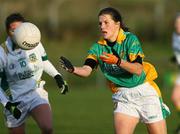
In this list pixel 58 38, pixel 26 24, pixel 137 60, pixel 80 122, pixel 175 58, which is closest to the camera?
pixel 137 60

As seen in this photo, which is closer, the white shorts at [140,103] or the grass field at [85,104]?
the white shorts at [140,103]

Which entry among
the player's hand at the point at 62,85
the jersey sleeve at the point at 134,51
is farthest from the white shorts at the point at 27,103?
the jersey sleeve at the point at 134,51

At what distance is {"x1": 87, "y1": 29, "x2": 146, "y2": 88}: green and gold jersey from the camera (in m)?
8.72

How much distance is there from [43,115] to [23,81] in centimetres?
56

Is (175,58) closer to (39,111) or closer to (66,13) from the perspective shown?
(39,111)

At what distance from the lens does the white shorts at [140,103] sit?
29.6 ft

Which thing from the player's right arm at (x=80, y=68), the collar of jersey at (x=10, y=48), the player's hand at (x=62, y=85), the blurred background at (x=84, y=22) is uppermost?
the player's right arm at (x=80, y=68)

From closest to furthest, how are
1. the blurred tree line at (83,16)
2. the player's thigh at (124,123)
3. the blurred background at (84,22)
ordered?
1. the player's thigh at (124,123)
2. the blurred background at (84,22)
3. the blurred tree line at (83,16)

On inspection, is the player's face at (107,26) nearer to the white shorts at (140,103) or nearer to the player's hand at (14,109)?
the white shorts at (140,103)

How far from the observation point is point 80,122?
16.6m

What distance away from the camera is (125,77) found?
899cm

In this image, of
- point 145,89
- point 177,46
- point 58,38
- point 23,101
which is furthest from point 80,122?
point 58,38

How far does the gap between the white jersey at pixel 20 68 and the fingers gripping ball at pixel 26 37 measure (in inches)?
13.1

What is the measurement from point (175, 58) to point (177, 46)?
0.37 meters
